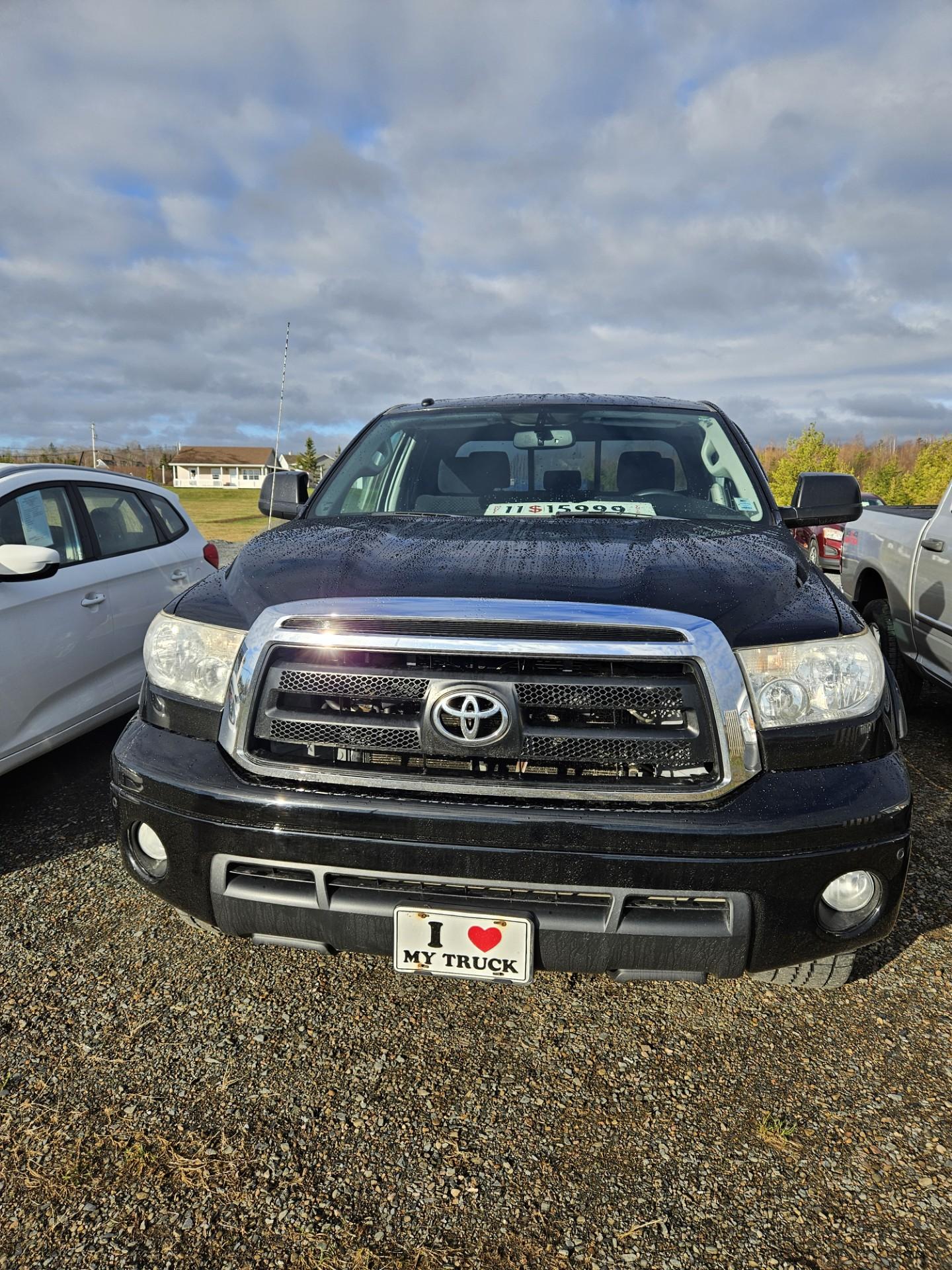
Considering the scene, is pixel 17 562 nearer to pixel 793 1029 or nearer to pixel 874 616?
pixel 793 1029

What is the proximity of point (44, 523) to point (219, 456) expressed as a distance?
11329cm

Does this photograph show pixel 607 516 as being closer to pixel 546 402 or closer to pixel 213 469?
pixel 546 402

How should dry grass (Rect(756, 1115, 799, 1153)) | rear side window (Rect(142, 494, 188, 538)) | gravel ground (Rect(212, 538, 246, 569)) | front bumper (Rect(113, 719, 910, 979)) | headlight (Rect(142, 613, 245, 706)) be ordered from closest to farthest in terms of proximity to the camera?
front bumper (Rect(113, 719, 910, 979)) → dry grass (Rect(756, 1115, 799, 1153)) → headlight (Rect(142, 613, 245, 706)) → rear side window (Rect(142, 494, 188, 538)) → gravel ground (Rect(212, 538, 246, 569))

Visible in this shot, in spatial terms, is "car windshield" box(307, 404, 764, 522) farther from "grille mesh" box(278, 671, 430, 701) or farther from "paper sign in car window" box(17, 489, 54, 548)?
"paper sign in car window" box(17, 489, 54, 548)

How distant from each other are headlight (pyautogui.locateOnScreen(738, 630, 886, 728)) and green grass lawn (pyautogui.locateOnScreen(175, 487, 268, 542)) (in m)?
10.9

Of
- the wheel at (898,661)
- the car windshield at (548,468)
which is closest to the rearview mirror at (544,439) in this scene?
the car windshield at (548,468)

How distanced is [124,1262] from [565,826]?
1263 millimetres

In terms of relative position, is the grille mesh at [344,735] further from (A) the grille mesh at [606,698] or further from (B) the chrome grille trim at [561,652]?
(A) the grille mesh at [606,698]

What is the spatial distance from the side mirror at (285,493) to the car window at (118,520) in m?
1.25

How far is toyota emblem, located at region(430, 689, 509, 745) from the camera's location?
75.4 inches

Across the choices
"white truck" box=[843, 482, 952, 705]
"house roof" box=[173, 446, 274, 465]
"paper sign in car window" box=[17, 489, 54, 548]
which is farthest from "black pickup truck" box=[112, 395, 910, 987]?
"house roof" box=[173, 446, 274, 465]

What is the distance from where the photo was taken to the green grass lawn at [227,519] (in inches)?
878

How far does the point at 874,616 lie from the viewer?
19.1 ft

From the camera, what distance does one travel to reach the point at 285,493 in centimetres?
380
